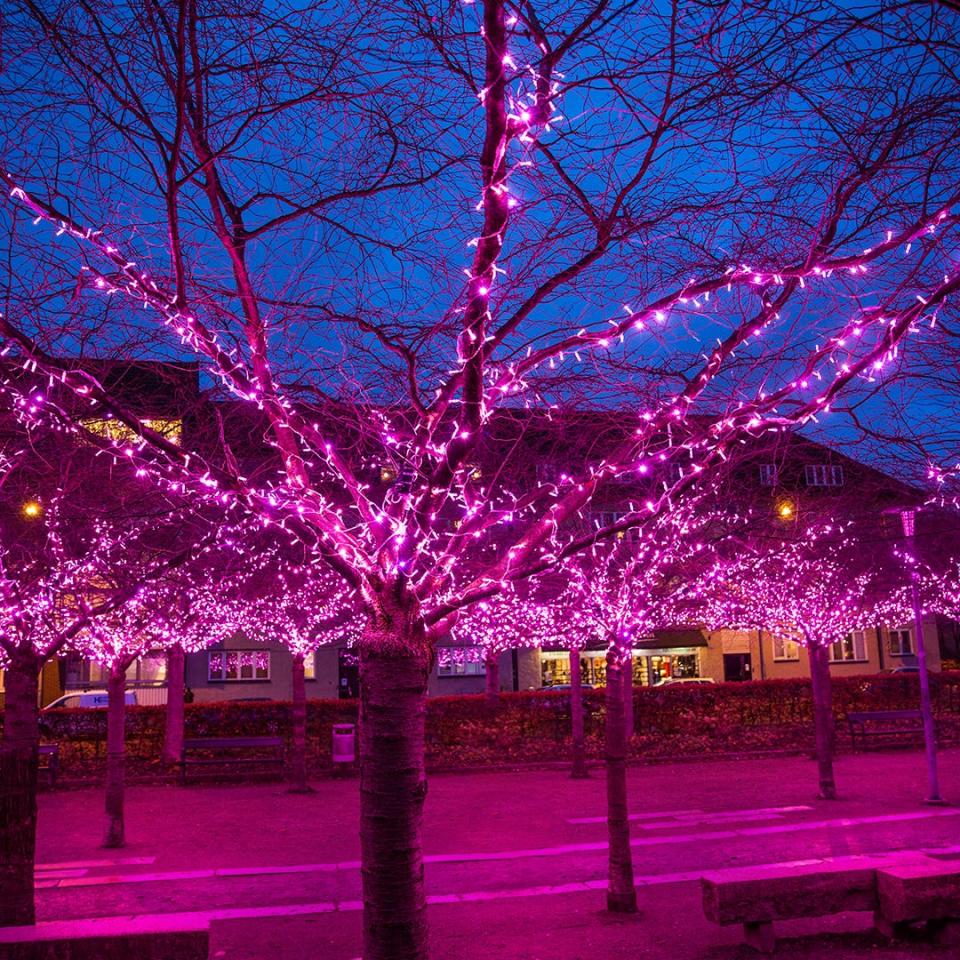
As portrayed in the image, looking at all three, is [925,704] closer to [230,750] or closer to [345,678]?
A: [230,750]

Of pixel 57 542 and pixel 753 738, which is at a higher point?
pixel 57 542

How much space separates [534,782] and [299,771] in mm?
4231

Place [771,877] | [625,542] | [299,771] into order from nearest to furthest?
[771,877] → [625,542] → [299,771]

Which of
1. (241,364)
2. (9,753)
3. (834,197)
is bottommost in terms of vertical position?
(9,753)

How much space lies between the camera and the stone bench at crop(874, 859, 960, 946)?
21.2ft

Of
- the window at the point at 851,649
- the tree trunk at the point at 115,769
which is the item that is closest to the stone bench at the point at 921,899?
the tree trunk at the point at 115,769

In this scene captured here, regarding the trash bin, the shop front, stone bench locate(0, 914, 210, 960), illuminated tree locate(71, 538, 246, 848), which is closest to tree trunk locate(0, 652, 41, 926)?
stone bench locate(0, 914, 210, 960)

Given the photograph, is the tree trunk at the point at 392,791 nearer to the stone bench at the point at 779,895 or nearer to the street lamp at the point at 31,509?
the stone bench at the point at 779,895

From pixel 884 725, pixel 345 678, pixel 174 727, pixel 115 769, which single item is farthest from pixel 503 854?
pixel 345 678

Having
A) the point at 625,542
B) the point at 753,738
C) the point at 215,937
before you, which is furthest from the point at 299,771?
the point at 753,738

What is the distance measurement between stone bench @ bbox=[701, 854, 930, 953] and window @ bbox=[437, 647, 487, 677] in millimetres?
26042

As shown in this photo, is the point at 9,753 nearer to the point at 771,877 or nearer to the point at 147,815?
the point at 771,877

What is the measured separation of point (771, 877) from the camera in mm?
6539

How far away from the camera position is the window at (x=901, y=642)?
1631 inches
